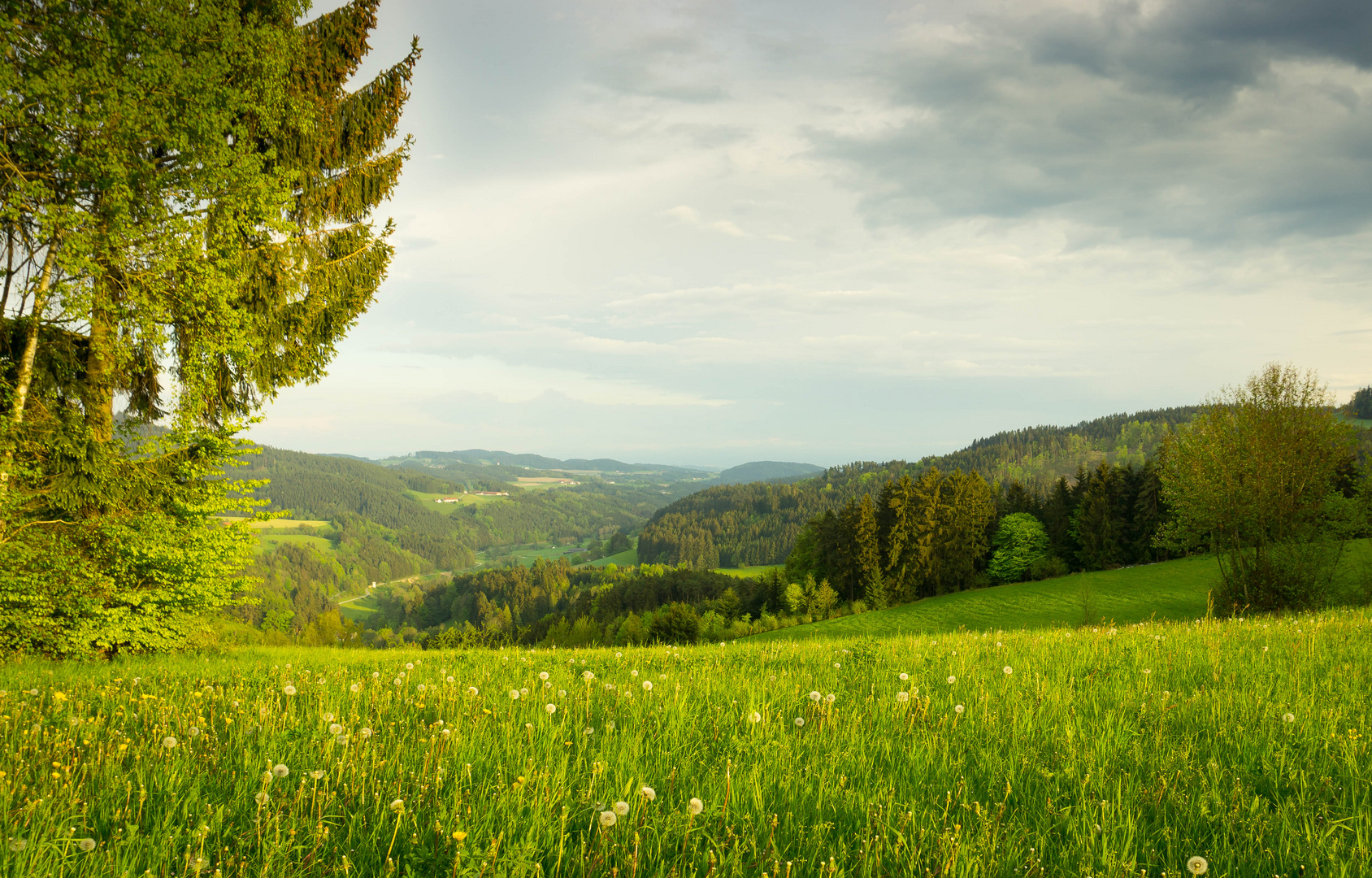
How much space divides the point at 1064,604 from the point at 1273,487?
2227 cm

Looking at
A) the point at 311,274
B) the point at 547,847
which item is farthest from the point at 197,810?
the point at 311,274

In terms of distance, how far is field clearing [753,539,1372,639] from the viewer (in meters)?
35.4

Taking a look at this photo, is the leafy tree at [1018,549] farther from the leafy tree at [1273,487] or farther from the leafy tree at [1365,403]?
the leafy tree at [1365,403]

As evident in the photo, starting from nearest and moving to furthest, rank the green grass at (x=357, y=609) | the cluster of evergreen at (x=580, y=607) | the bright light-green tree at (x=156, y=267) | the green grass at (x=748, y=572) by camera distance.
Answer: the bright light-green tree at (x=156, y=267) < the cluster of evergreen at (x=580, y=607) < the green grass at (x=748, y=572) < the green grass at (x=357, y=609)

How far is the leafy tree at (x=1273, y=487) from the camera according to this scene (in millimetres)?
20656

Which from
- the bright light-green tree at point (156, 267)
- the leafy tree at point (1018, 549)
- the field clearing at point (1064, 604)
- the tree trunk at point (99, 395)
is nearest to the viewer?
the bright light-green tree at point (156, 267)

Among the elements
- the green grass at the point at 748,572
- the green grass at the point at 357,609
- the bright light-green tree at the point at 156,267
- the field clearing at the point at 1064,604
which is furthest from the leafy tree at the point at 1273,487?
the green grass at the point at 357,609

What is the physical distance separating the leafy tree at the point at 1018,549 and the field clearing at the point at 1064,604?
8.86 m

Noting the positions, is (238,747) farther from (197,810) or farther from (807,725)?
(807,725)

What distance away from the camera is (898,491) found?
62000mm

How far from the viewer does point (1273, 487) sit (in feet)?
70.4

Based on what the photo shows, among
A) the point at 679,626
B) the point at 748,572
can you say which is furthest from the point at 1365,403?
the point at 679,626

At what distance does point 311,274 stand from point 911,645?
546 inches

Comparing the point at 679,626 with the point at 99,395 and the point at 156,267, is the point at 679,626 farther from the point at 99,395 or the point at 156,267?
the point at 156,267
